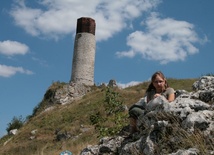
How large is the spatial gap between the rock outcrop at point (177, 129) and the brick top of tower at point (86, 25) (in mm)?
39131

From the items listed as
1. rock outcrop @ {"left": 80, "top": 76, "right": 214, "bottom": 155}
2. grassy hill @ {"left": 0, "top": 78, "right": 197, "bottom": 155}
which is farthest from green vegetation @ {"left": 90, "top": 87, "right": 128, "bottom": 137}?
grassy hill @ {"left": 0, "top": 78, "right": 197, "bottom": 155}

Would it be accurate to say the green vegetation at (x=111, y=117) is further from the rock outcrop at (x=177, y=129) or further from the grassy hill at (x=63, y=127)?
the grassy hill at (x=63, y=127)

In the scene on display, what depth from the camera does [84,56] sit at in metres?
43.5

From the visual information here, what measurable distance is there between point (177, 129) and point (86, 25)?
134 feet

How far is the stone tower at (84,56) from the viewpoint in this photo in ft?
142

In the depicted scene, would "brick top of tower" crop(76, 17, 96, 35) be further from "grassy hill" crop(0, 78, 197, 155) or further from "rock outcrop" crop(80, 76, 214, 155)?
"rock outcrop" crop(80, 76, 214, 155)

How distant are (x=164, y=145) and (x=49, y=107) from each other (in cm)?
3580

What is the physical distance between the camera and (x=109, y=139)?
7242mm

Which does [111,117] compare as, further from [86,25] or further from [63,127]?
[86,25]

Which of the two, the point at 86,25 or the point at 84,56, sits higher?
the point at 86,25

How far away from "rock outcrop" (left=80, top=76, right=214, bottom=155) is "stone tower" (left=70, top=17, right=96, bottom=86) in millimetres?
37089

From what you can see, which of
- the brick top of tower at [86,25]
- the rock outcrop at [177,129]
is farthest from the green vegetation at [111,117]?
the brick top of tower at [86,25]

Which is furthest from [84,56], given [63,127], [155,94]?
[155,94]

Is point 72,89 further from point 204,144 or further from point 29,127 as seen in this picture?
point 204,144
